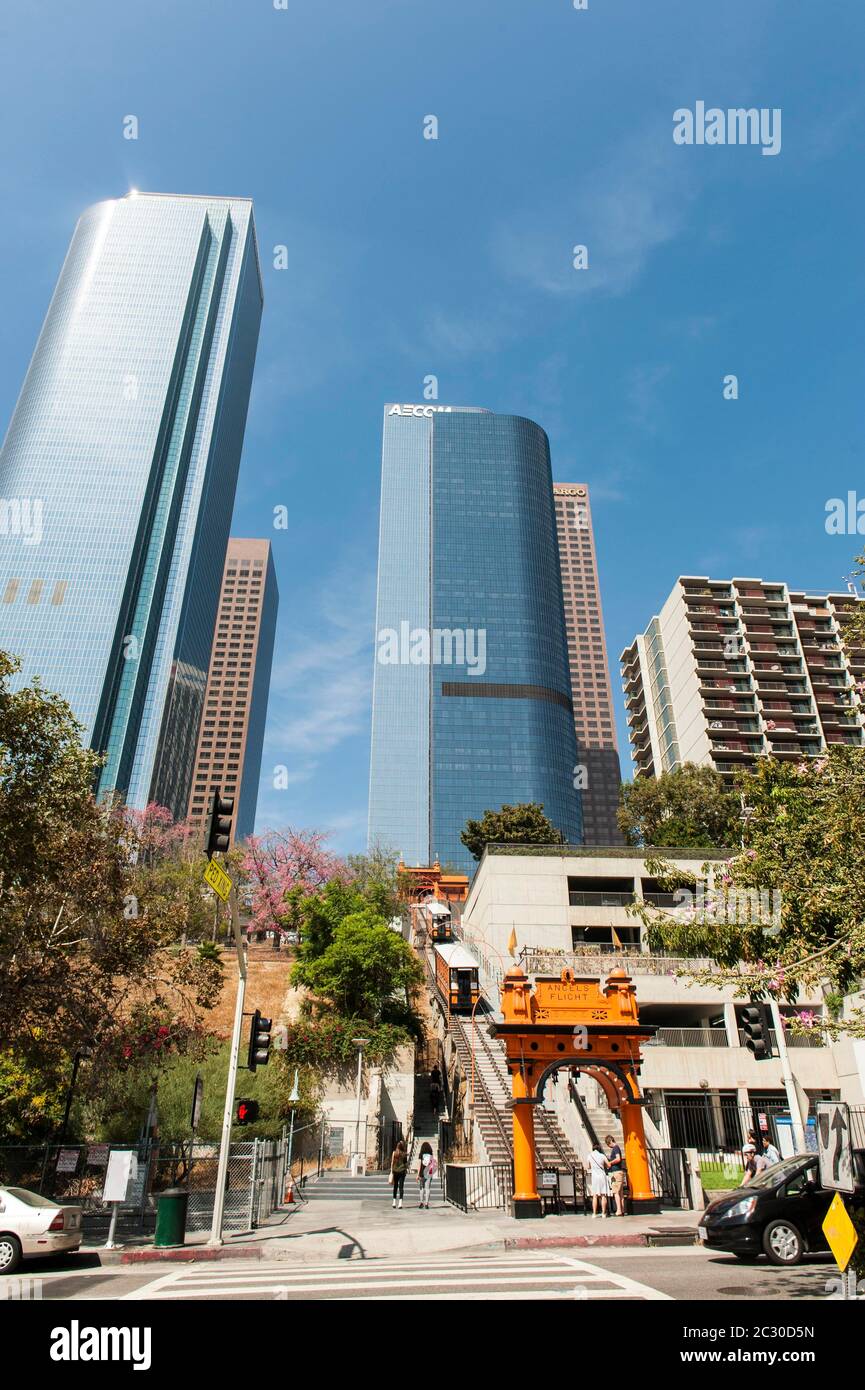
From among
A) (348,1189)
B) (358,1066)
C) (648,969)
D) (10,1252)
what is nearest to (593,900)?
(648,969)

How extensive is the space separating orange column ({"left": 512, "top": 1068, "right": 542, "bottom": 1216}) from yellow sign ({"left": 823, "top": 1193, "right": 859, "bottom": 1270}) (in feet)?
42.4

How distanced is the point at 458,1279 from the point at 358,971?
25959 millimetres

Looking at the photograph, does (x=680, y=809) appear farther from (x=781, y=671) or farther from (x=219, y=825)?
(x=219, y=825)

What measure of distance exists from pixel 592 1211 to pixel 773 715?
80.5 metres

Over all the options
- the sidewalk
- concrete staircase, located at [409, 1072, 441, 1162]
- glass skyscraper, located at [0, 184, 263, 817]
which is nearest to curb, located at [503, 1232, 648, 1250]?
the sidewalk

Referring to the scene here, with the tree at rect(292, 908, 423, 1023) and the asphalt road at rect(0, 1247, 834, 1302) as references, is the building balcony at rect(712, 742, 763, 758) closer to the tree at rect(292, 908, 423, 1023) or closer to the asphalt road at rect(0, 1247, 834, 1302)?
the tree at rect(292, 908, 423, 1023)

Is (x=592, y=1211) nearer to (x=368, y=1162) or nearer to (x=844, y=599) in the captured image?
(x=368, y=1162)

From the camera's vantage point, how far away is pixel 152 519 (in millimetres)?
148250

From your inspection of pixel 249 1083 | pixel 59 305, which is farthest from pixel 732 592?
pixel 59 305

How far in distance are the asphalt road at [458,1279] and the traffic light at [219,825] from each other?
6702 millimetres

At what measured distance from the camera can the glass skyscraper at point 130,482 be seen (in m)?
131

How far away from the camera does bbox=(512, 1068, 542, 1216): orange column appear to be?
19.3m

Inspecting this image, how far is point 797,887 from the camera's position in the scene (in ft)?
54.9

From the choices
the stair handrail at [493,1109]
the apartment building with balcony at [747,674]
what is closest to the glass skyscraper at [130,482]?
the apartment building with balcony at [747,674]
